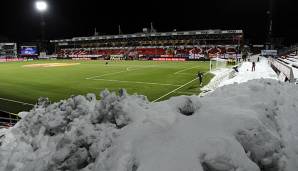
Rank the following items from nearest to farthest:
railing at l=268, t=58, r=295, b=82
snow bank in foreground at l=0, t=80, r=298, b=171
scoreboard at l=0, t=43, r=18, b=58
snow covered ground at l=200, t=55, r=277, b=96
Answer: snow bank in foreground at l=0, t=80, r=298, b=171 < railing at l=268, t=58, r=295, b=82 < snow covered ground at l=200, t=55, r=277, b=96 < scoreboard at l=0, t=43, r=18, b=58

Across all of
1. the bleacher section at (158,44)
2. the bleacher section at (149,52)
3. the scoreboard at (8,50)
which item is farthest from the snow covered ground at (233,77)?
the scoreboard at (8,50)

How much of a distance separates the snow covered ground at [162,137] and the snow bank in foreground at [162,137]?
15mm

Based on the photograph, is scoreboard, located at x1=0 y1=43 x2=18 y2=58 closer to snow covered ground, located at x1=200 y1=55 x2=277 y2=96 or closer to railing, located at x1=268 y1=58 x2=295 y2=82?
snow covered ground, located at x1=200 y1=55 x2=277 y2=96

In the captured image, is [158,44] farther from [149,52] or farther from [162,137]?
[162,137]

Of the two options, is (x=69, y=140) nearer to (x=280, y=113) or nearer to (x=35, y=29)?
(x=280, y=113)

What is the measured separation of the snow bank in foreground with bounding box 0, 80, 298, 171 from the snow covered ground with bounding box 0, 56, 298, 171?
0.05 feet

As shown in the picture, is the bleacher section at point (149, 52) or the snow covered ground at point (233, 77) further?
the bleacher section at point (149, 52)

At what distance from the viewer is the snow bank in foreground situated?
443cm

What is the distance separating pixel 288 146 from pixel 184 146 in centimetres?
201

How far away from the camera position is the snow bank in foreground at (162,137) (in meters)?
4.43

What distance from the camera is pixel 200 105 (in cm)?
601

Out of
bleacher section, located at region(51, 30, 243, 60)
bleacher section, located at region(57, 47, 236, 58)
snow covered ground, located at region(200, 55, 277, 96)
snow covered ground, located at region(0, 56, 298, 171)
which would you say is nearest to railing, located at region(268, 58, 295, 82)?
snow covered ground, located at region(200, 55, 277, 96)

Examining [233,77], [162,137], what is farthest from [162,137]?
[233,77]

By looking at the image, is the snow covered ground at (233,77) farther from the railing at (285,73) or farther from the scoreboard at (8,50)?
the scoreboard at (8,50)
